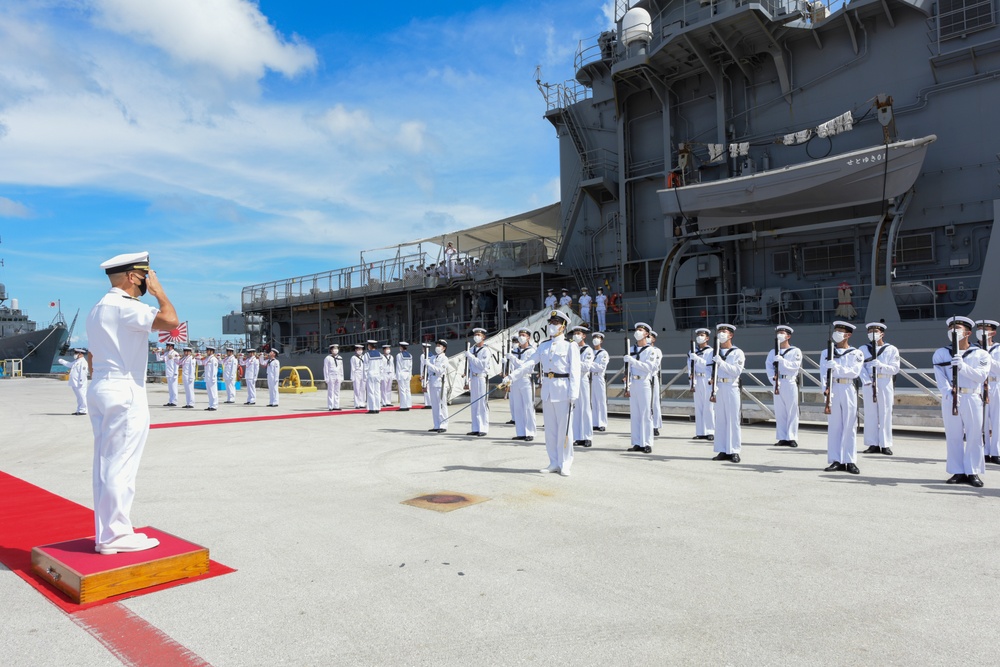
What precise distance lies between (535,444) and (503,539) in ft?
19.4

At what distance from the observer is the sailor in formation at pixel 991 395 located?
7.86 metres

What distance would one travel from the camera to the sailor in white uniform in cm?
401

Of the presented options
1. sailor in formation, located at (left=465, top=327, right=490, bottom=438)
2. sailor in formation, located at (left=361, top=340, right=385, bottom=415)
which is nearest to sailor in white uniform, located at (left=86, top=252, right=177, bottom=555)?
sailor in formation, located at (left=465, top=327, right=490, bottom=438)

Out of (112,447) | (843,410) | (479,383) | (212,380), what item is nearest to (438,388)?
(479,383)

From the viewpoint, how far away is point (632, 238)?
21.8m

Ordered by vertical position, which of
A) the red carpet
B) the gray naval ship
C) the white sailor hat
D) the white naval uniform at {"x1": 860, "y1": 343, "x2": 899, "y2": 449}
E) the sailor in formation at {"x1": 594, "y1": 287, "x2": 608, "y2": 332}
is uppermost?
the gray naval ship

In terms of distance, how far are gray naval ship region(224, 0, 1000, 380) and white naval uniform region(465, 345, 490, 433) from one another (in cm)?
785

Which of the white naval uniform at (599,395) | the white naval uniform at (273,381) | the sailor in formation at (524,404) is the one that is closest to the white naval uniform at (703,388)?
the white naval uniform at (599,395)

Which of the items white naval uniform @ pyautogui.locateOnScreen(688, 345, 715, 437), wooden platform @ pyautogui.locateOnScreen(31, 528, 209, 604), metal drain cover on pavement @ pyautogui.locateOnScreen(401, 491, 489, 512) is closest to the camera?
wooden platform @ pyautogui.locateOnScreen(31, 528, 209, 604)

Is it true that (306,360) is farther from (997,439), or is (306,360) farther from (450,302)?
(997,439)

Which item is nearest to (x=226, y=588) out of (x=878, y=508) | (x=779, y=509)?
(x=779, y=509)

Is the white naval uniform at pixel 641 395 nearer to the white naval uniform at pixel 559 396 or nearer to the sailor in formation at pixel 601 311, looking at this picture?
the white naval uniform at pixel 559 396

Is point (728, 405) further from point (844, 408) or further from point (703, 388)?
point (703, 388)

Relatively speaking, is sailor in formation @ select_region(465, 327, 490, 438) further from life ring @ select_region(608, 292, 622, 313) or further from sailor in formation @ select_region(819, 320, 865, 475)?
life ring @ select_region(608, 292, 622, 313)
